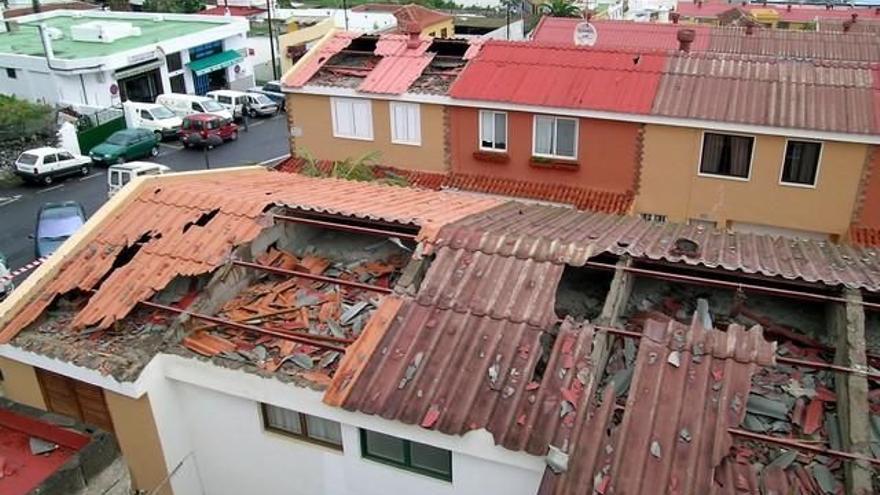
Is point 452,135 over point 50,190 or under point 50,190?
over

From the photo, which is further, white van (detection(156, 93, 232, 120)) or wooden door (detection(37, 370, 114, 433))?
white van (detection(156, 93, 232, 120))

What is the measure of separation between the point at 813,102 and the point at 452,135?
11359 millimetres

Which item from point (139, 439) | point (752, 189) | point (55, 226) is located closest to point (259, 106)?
point (55, 226)

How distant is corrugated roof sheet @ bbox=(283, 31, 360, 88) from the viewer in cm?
2750

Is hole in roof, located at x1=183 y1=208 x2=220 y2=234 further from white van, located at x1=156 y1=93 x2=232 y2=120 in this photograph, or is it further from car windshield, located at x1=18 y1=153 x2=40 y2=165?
white van, located at x1=156 y1=93 x2=232 y2=120

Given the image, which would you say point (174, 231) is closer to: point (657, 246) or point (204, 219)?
point (204, 219)

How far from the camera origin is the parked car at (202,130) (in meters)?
42.8

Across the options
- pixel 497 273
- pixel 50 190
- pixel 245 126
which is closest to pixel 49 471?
pixel 497 273

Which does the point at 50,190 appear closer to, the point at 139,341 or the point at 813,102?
the point at 139,341

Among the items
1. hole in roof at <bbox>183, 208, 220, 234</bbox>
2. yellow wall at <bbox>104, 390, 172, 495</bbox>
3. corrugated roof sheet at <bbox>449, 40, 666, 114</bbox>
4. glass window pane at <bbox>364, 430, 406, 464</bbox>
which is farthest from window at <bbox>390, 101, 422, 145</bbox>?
glass window pane at <bbox>364, 430, 406, 464</bbox>

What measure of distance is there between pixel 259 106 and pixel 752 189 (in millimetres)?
35899

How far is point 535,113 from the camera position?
79.3ft

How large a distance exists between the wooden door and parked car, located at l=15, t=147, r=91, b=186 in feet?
95.1

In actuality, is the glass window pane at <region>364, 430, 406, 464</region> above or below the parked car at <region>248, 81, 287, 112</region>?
above
